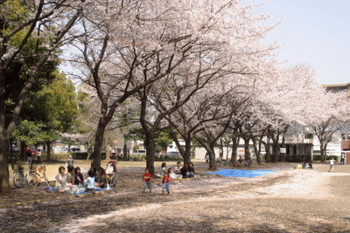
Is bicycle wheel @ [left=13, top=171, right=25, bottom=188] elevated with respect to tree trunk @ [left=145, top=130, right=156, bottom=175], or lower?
lower

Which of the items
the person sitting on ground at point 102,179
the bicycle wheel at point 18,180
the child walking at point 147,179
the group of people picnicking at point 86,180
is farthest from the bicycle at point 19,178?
the child walking at point 147,179

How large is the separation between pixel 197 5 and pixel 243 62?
395cm

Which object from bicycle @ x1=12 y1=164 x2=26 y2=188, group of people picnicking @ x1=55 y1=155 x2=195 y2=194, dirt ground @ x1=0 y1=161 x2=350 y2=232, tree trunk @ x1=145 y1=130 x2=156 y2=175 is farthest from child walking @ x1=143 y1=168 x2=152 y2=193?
tree trunk @ x1=145 y1=130 x2=156 y2=175

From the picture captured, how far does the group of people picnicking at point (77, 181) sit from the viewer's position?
44.3 ft

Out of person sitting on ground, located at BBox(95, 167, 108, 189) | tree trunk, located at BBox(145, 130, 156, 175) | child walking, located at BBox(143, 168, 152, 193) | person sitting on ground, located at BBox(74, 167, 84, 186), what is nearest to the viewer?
person sitting on ground, located at BBox(74, 167, 84, 186)

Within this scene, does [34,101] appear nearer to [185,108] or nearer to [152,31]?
[185,108]

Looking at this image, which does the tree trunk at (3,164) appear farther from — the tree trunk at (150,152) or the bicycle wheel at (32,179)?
the tree trunk at (150,152)

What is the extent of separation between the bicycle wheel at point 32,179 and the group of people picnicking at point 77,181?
5.06 feet

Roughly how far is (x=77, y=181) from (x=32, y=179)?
6.63 feet

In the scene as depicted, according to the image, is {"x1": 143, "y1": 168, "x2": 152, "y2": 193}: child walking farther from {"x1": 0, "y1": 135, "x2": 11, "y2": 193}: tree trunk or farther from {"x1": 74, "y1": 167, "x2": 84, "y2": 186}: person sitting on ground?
{"x1": 0, "y1": 135, "x2": 11, "y2": 193}: tree trunk

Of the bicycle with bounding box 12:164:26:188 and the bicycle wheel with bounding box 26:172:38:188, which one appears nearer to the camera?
the bicycle with bounding box 12:164:26:188

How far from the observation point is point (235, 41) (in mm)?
15578

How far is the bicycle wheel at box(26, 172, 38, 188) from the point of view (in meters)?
14.8

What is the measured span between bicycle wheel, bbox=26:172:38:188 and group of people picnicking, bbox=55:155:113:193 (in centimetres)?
154
